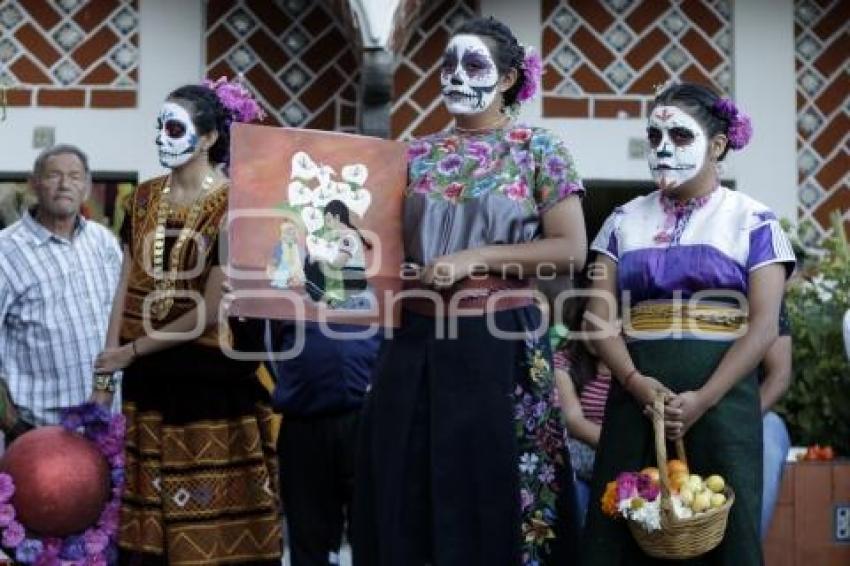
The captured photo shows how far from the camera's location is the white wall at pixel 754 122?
891 centimetres

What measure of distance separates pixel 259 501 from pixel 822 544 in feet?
7.43

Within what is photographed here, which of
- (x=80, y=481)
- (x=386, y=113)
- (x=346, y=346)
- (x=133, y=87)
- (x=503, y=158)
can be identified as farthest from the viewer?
(x=133, y=87)

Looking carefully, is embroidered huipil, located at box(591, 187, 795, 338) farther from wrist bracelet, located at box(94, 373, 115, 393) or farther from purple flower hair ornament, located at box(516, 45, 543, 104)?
wrist bracelet, located at box(94, 373, 115, 393)

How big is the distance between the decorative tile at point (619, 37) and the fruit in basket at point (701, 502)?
218 inches

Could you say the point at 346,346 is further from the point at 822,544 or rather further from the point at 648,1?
the point at 648,1

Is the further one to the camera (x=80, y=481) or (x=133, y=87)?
(x=133, y=87)

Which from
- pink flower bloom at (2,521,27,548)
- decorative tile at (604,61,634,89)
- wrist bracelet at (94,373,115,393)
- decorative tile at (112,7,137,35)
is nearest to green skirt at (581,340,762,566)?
wrist bracelet at (94,373,115,393)

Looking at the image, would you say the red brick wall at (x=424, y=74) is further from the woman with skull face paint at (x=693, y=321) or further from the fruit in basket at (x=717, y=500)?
the fruit in basket at (x=717, y=500)

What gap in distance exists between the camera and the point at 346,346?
5.43m

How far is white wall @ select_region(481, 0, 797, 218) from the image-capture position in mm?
8906

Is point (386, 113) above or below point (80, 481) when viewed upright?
above

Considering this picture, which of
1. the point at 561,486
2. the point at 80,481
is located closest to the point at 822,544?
the point at 561,486

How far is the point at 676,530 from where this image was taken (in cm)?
375

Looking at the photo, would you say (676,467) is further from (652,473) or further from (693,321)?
(693,321)
